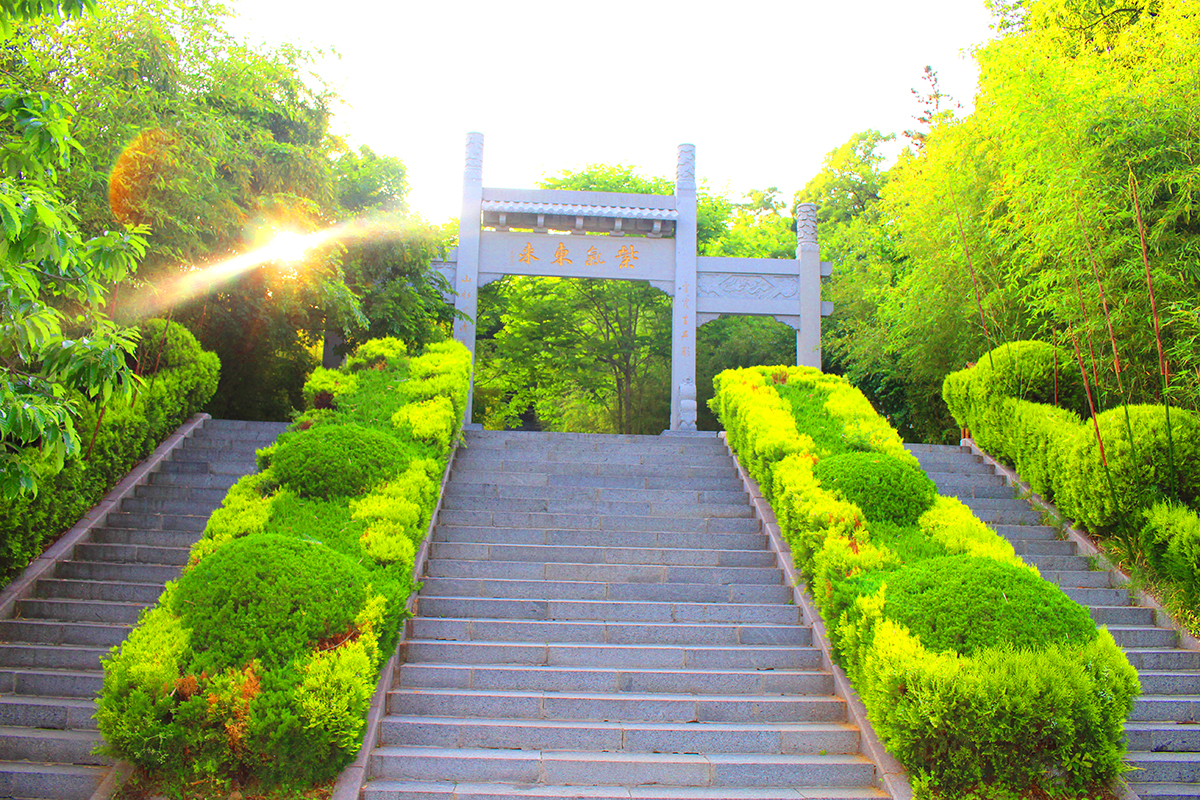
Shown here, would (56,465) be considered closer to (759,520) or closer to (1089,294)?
(759,520)

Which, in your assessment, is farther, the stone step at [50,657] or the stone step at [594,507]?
the stone step at [594,507]

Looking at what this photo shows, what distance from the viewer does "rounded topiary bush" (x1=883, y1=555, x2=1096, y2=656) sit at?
3842mm

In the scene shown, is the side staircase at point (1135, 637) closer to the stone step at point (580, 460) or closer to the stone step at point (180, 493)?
the stone step at point (580, 460)

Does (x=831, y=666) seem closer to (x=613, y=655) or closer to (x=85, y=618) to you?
(x=613, y=655)

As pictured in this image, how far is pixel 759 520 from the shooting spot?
22.7ft

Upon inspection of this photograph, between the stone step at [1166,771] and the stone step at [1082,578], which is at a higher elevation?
the stone step at [1082,578]

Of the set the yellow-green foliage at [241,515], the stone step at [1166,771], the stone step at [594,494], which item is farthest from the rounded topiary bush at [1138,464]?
the yellow-green foliage at [241,515]

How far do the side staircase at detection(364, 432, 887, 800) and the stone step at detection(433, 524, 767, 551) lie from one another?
0.02m

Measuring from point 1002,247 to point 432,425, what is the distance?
20.6 ft

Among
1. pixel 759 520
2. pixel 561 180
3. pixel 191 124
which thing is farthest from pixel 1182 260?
pixel 561 180

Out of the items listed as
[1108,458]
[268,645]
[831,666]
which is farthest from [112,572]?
[1108,458]

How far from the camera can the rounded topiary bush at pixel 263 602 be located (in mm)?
Answer: 3693

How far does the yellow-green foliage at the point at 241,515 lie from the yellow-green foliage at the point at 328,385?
7.06 ft

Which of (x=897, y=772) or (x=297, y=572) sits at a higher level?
(x=297, y=572)
